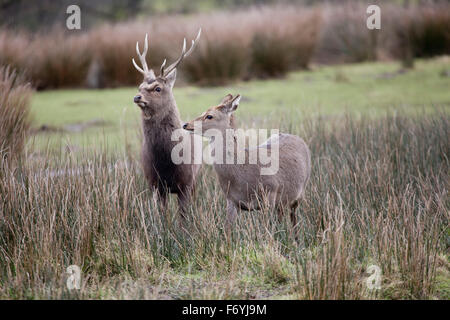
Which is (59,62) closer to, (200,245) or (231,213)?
(231,213)

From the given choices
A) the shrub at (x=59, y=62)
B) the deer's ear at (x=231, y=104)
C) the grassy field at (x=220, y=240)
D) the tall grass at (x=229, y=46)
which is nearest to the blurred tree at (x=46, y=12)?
the tall grass at (x=229, y=46)

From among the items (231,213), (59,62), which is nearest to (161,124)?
(231,213)

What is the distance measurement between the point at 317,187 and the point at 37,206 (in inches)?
80.3

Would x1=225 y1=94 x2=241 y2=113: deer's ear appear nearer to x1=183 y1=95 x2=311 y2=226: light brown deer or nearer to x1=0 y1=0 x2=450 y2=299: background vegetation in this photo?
x1=183 y1=95 x2=311 y2=226: light brown deer

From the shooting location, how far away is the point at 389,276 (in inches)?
133

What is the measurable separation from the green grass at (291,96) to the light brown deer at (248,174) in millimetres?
4117

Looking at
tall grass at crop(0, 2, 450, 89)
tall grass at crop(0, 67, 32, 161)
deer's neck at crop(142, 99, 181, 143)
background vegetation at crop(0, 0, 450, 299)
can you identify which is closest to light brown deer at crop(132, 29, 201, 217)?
deer's neck at crop(142, 99, 181, 143)

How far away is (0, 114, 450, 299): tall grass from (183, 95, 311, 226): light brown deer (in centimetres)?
13

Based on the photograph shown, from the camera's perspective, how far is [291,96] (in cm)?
1016

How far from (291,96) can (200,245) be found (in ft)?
22.2

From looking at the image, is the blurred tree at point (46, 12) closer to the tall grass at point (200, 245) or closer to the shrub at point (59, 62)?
the shrub at point (59, 62)
